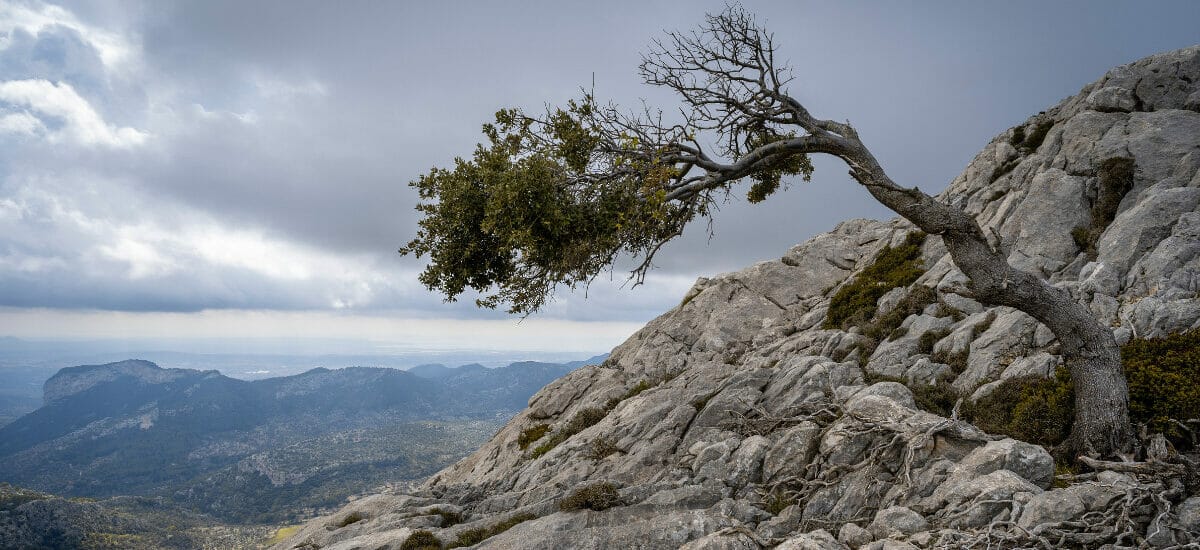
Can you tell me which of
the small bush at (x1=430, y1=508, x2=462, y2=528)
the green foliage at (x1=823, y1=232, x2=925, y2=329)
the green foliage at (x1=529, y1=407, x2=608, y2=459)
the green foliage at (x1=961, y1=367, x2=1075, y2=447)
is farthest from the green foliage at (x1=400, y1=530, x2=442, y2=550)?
the green foliage at (x1=823, y1=232, x2=925, y2=329)

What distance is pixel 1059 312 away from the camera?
13062 mm

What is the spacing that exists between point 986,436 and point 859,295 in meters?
17.6

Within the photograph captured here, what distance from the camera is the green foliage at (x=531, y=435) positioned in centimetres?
3098

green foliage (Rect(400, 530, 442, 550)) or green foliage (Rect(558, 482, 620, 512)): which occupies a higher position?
green foliage (Rect(558, 482, 620, 512))

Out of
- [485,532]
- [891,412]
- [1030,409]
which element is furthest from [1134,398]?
[485,532]

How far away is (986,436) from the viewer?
41.2ft

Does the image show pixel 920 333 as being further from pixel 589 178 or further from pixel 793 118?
pixel 589 178

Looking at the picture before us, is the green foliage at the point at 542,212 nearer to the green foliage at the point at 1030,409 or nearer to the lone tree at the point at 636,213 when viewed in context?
the lone tree at the point at 636,213

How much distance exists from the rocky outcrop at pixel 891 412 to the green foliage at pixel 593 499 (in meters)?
0.21

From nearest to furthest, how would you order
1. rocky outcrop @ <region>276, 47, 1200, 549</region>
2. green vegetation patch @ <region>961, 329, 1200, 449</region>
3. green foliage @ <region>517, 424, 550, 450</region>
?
rocky outcrop @ <region>276, 47, 1200, 549</region> < green vegetation patch @ <region>961, 329, 1200, 449</region> < green foliage @ <region>517, 424, 550, 450</region>

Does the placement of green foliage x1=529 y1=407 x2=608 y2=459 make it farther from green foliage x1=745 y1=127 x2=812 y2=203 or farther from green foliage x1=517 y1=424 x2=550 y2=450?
green foliage x1=745 y1=127 x2=812 y2=203

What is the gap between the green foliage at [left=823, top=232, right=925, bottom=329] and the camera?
2790 cm

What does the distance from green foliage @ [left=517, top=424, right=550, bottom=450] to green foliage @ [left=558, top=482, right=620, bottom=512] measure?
16471 millimetres

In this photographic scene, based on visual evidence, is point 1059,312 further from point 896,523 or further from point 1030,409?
point 896,523
